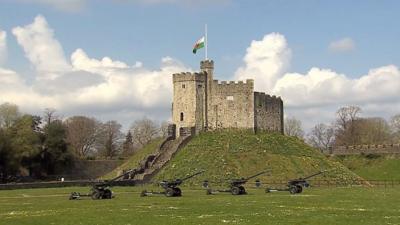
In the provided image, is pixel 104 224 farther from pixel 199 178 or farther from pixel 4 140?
pixel 4 140

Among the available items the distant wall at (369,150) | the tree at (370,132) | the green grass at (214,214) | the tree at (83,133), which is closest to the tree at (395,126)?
the tree at (370,132)

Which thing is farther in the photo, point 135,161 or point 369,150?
point 369,150

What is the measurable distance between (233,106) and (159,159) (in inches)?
451

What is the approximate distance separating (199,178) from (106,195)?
23.1 m

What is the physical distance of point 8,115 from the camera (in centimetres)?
10006

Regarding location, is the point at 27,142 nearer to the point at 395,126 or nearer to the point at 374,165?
the point at 374,165

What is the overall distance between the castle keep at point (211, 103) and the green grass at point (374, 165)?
737 inches

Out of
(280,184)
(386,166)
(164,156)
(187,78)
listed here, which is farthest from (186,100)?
(386,166)

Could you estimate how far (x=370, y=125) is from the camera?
5207 inches

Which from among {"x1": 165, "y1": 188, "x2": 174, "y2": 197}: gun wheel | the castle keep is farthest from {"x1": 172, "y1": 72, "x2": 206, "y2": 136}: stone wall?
{"x1": 165, "y1": 188, "x2": 174, "y2": 197}: gun wheel

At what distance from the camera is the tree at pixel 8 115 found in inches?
3880

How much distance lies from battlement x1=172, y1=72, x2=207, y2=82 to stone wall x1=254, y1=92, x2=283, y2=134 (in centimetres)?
673

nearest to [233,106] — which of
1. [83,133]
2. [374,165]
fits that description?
[374,165]

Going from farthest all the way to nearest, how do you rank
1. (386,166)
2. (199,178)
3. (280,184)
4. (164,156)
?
(386,166) → (164,156) → (199,178) → (280,184)
